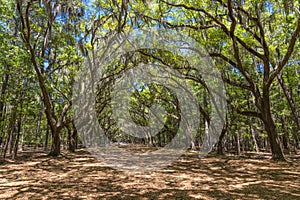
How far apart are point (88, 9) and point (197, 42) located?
6379 mm

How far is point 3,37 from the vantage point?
967cm


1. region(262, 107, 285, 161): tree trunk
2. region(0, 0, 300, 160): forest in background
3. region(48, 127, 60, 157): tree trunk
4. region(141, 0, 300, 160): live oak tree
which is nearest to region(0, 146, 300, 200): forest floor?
region(262, 107, 285, 161): tree trunk

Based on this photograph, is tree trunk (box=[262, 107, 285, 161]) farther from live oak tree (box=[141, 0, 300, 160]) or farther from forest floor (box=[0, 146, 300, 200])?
forest floor (box=[0, 146, 300, 200])

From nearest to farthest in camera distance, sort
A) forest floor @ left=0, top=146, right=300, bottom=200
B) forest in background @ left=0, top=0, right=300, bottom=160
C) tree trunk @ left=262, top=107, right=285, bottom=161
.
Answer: forest floor @ left=0, top=146, right=300, bottom=200
forest in background @ left=0, top=0, right=300, bottom=160
tree trunk @ left=262, top=107, right=285, bottom=161

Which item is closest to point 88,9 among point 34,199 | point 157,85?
point 34,199

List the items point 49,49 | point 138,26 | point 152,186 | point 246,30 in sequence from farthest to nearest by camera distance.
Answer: point 49,49 → point 246,30 → point 138,26 → point 152,186

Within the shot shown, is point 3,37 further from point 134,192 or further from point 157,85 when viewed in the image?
point 157,85

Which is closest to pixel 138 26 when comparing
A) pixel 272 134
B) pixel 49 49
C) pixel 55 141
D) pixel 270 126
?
pixel 49 49

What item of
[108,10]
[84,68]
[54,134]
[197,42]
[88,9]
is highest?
[88,9]

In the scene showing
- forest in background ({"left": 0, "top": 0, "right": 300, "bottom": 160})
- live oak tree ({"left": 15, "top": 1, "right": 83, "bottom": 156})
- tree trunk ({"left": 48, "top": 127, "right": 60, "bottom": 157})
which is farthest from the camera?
tree trunk ({"left": 48, "top": 127, "right": 60, "bottom": 157})

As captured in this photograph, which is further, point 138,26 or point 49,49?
point 49,49

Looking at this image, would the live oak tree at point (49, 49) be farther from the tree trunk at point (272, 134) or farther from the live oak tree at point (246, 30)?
the tree trunk at point (272, 134)

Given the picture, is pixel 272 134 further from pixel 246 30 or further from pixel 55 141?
pixel 55 141

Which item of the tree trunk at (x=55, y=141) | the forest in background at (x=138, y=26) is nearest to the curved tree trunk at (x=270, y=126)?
the forest in background at (x=138, y=26)
